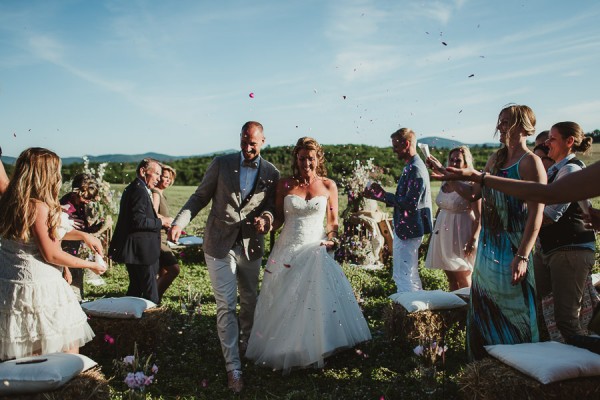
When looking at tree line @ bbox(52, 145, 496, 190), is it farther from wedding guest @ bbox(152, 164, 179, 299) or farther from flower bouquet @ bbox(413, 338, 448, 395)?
flower bouquet @ bbox(413, 338, 448, 395)

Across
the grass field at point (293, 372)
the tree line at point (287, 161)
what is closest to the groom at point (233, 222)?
the grass field at point (293, 372)

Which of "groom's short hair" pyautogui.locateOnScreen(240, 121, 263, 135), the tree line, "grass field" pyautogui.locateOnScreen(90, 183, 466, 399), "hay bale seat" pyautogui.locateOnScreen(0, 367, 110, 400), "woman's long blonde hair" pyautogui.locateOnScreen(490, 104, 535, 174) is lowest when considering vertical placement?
"grass field" pyautogui.locateOnScreen(90, 183, 466, 399)

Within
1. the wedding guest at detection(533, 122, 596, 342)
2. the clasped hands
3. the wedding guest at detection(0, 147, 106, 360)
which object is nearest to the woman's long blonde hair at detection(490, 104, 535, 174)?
the wedding guest at detection(533, 122, 596, 342)

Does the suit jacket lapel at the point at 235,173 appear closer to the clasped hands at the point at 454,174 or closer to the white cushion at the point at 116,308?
the white cushion at the point at 116,308

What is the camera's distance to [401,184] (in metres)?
6.68

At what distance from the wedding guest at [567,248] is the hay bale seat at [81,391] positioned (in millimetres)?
3879

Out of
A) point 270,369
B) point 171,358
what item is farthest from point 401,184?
point 171,358

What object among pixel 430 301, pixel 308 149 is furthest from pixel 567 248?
pixel 308 149

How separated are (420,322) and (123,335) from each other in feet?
10.7

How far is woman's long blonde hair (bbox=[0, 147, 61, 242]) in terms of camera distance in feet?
12.7

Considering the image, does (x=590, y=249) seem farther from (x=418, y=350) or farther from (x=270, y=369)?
(x=270, y=369)

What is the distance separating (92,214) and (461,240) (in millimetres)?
6184

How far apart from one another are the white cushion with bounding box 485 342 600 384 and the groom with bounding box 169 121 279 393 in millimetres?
2431

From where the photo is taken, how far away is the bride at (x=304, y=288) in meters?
4.94
